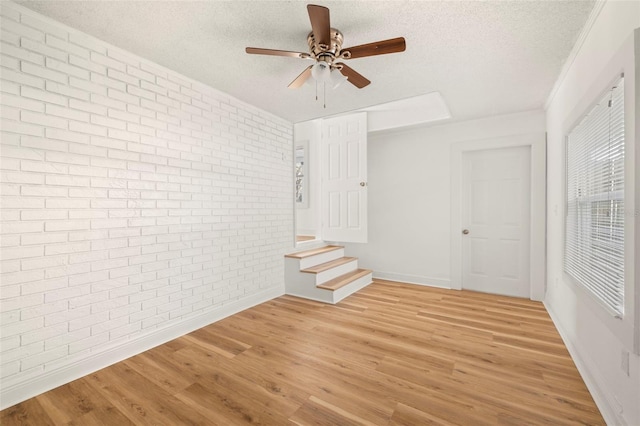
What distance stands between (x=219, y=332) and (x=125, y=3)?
2729 mm

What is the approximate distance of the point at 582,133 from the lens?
84.1 inches

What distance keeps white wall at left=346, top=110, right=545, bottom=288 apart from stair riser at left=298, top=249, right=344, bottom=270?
51 centimetres

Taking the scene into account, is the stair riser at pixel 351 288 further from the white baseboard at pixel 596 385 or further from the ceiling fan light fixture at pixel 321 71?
the ceiling fan light fixture at pixel 321 71

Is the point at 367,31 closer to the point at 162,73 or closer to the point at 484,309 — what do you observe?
the point at 162,73

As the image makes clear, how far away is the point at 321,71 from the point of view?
7.10 ft

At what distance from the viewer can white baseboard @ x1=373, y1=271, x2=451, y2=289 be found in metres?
4.36

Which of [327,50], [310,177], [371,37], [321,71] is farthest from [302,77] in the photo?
[310,177]

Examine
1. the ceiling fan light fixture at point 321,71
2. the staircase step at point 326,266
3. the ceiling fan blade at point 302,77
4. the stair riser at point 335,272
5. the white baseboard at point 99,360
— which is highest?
the ceiling fan blade at point 302,77

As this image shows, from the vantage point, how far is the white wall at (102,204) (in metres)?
1.82

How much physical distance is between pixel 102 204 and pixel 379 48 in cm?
234

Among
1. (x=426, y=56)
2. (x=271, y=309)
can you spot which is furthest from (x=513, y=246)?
(x=271, y=309)

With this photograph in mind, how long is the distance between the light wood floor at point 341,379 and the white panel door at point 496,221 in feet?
2.88

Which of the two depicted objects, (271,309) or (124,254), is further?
(271,309)

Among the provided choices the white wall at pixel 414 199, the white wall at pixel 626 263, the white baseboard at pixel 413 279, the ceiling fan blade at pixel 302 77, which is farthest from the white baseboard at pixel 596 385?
the ceiling fan blade at pixel 302 77
